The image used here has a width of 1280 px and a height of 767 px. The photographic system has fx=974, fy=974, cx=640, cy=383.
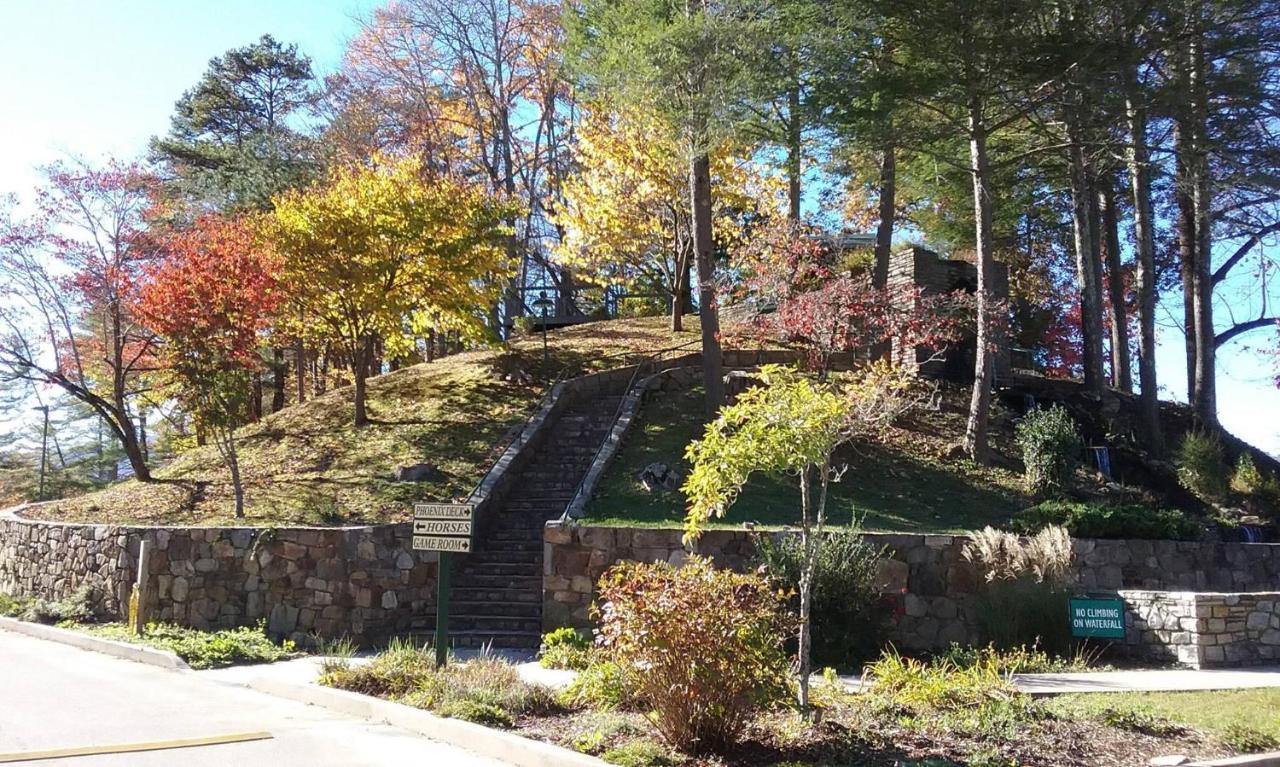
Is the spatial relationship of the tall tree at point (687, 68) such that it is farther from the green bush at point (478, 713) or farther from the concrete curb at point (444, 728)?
the green bush at point (478, 713)

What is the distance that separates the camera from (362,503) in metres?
16.6

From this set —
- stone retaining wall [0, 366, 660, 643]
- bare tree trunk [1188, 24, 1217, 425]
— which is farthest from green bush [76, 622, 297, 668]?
bare tree trunk [1188, 24, 1217, 425]

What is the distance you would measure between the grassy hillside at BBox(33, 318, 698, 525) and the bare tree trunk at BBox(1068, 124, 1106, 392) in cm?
929

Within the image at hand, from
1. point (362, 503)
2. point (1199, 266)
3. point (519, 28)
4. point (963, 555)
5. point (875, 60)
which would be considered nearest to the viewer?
point (963, 555)

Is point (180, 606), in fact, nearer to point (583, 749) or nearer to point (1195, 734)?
point (583, 749)

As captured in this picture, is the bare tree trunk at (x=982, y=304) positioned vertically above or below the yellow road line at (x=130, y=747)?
above

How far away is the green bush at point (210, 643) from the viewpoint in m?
12.3

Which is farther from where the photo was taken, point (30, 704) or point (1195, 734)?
point (30, 704)

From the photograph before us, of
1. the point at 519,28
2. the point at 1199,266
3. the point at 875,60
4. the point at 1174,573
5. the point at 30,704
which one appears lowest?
the point at 30,704

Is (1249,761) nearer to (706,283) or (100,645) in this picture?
(100,645)

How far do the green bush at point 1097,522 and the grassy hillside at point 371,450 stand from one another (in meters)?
9.26

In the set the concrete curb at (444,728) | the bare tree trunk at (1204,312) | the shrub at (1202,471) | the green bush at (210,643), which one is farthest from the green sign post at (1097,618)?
the bare tree trunk at (1204,312)

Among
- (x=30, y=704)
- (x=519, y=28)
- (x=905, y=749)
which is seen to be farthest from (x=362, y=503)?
(x=519, y=28)

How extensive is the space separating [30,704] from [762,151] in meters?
16.2
